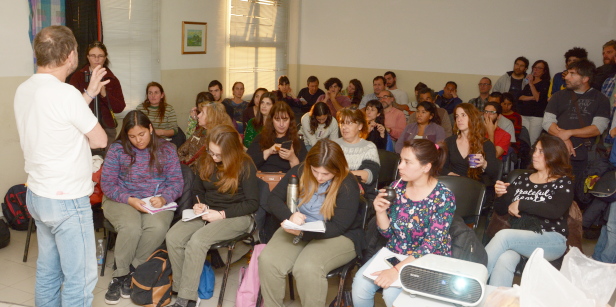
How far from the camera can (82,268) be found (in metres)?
2.41

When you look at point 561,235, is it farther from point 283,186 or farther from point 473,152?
Result: point 283,186

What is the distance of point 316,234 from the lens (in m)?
2.75

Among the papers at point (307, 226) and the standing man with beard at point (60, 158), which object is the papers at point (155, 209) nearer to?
the standing man with beard at point (60, 158)

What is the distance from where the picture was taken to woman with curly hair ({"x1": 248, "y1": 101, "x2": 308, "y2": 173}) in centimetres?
396

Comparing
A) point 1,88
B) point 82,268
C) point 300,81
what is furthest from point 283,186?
point 300,81

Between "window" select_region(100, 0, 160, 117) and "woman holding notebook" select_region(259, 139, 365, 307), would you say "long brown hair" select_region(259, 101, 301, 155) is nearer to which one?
"woman holding notebook" select_region(259, 139, 365, 307)

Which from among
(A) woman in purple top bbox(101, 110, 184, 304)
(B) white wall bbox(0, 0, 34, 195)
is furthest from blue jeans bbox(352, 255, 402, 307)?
(B) white wall bbox(0, 0, 34, 195)

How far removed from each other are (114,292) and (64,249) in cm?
85

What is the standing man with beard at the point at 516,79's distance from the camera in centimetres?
648

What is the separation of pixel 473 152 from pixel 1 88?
4351 millimetres

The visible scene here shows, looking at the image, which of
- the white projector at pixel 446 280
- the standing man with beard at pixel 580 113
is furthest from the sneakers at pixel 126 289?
the standing man with beard at pixel 580 113

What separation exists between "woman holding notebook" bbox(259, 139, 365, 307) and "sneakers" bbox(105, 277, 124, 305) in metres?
1.10

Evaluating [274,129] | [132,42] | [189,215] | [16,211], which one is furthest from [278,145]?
[132,42]

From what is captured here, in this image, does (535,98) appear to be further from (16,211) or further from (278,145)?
(16,211)
